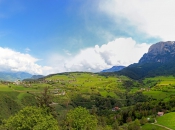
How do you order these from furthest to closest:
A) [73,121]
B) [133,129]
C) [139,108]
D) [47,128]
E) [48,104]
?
[139,108], [133,129], [48,104], [73,121], [47,128]

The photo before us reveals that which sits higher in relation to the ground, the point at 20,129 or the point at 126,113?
the point at 20,129

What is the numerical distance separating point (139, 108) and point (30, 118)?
446 feet

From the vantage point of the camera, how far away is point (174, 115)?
118m

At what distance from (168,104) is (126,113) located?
36704 millimetres

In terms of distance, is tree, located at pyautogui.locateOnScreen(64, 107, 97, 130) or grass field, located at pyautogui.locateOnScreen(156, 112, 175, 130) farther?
grass field, located at pyautogui.locateOnScreen(156, 112, 175, 130)

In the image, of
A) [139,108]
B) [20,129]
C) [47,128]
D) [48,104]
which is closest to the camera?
A: [47,128]

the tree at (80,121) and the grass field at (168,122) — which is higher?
the tree at (80,121)

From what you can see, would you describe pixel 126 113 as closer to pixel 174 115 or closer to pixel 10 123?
pixel 174 115

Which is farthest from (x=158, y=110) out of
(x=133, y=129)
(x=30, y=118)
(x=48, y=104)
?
(x=30, y=118)

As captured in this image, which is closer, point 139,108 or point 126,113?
point 126,113

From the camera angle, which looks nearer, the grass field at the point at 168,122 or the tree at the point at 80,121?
the tree at the point at 80,121

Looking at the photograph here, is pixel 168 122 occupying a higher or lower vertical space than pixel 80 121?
lower

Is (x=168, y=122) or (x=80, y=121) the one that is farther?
(x=168, y=122)

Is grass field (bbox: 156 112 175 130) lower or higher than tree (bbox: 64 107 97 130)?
lower
